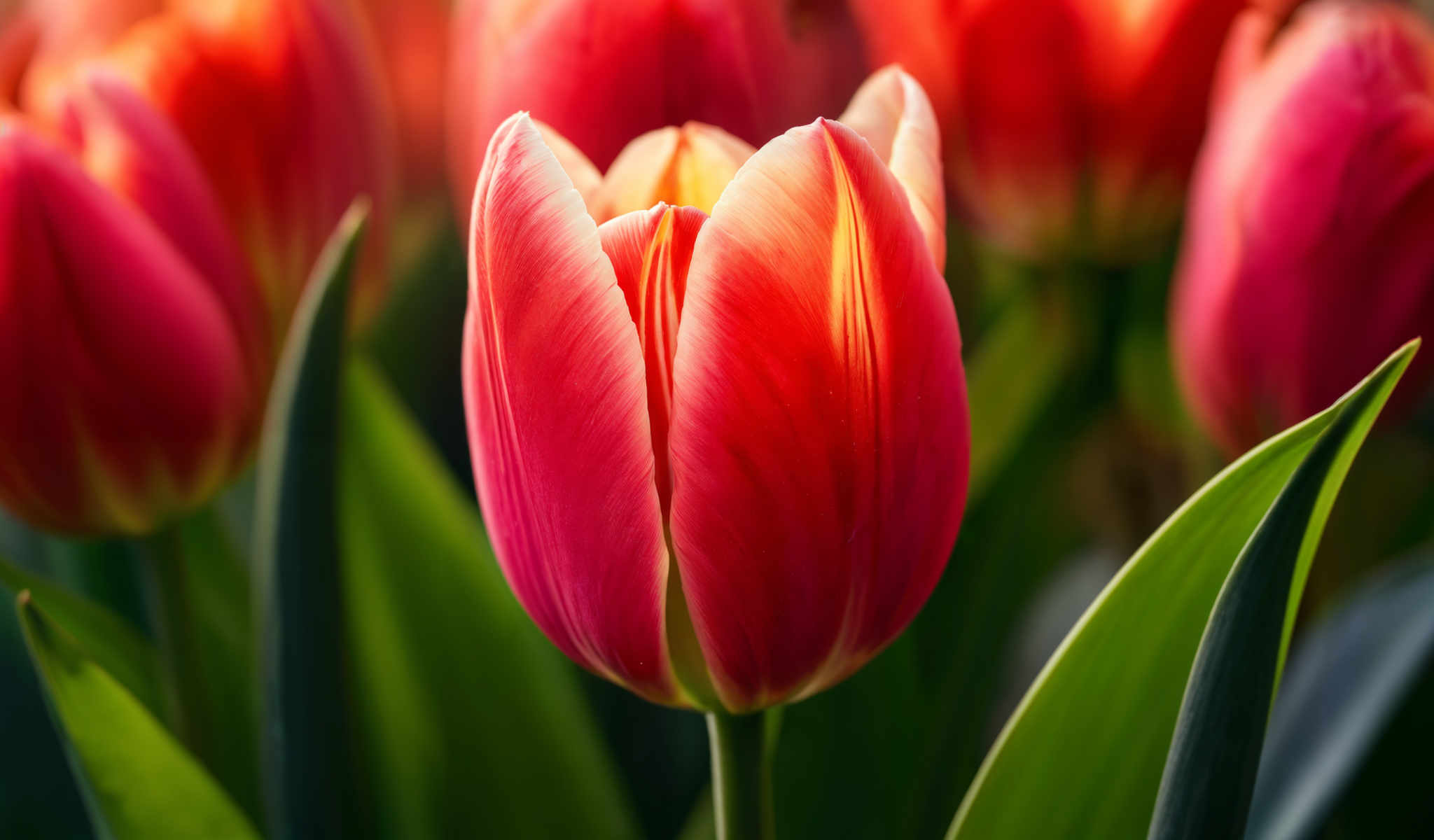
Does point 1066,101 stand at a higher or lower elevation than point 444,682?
higher

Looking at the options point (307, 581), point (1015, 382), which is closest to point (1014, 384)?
point (1015, 382)

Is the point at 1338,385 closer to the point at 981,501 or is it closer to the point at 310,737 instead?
the point at 981,501

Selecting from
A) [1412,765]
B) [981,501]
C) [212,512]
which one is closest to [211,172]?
[212,512]

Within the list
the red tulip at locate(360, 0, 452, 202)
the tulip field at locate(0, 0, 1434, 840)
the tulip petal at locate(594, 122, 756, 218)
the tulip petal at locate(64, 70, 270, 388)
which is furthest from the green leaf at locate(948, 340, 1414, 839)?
the red tulip at locate(360, 0, 452, 202)

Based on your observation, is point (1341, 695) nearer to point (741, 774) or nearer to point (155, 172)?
point (741, 774)

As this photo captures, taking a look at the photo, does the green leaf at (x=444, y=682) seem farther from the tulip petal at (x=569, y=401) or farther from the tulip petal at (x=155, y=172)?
the tulip petal at (x=569, y=401)

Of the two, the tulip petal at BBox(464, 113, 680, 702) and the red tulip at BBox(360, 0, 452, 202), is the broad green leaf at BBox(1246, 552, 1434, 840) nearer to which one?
the tulip petal at BBox(464, 113, 680, 702)
